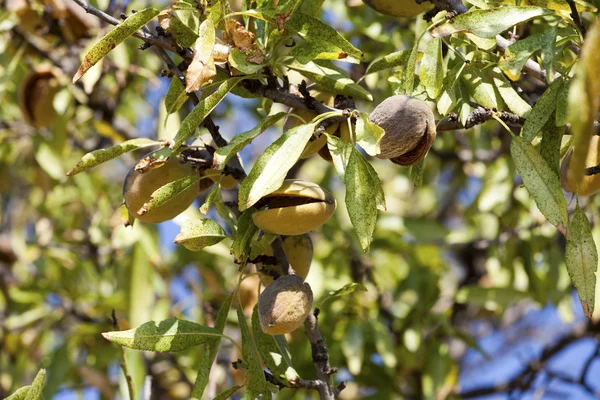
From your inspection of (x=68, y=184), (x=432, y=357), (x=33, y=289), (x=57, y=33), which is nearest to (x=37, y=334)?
(x=33, y=289)

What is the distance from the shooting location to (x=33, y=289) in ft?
8.91

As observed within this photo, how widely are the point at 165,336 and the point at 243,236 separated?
206mm

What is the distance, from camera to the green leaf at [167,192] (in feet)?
3.69

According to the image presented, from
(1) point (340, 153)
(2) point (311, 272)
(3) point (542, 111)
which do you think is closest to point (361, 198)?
(1) point (340, 153)

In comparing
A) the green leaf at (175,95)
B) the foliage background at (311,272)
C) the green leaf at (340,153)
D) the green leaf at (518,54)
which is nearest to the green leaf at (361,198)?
the green leaf at (340,153)

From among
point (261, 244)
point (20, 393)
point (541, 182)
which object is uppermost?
point (541, 182)

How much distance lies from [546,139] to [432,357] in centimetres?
138

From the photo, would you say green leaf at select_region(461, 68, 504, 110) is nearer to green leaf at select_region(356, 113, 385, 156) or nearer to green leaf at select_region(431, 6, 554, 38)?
green leaf at select_region(431, 6, 554, 38)

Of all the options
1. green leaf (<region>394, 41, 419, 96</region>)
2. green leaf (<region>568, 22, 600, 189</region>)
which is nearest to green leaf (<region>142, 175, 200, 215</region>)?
green leaf (<region>394, 41, 419, 96</region>)

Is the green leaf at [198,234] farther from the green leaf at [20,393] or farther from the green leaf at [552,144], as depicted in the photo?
the green leaf at [552,144]

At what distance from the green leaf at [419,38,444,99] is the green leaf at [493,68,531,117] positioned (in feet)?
0.50

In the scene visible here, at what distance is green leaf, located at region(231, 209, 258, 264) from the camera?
113 cm

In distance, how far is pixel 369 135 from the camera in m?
1.01

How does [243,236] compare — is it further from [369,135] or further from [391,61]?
[391,61]
